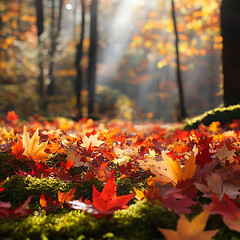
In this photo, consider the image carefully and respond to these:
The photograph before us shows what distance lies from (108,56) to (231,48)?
29.7 meters

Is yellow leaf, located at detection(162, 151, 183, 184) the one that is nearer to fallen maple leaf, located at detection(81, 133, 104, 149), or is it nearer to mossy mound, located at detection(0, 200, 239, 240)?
mossy mound, located at detection(0, 200, 239, 240)

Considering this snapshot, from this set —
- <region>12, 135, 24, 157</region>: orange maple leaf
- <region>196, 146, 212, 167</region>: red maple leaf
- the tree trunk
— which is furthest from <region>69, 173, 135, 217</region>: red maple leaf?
the tree trunk

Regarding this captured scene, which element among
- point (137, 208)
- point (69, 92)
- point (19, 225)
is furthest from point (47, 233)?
point (69, 92)

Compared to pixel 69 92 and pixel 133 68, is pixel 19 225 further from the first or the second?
pixel 133 68

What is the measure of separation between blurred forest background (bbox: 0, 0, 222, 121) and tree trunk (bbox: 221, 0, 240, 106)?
2.05ft

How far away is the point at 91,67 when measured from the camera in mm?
12539

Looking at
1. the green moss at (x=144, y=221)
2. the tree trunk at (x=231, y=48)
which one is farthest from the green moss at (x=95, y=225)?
the tree trunk at (x=231, y=48)

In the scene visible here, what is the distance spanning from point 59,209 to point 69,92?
21579 mm

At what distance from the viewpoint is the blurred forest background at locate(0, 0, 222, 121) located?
1212cm

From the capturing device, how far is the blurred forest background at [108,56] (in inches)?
477

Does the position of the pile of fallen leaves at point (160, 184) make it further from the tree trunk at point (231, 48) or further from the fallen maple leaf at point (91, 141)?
the tree trunk at point (231, 48)

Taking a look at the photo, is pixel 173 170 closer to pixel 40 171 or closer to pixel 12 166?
pixel 40 171

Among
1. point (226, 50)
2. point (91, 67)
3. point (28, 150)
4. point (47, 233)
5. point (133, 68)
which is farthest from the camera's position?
point (133, 68)

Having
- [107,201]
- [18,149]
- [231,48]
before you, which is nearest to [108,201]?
[107,201]
